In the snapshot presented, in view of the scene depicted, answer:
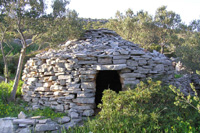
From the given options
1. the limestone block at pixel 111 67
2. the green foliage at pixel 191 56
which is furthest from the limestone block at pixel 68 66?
the green foliage at pixel 191 56

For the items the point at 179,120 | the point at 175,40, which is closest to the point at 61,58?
the point at 179,120

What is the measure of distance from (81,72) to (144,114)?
231cm

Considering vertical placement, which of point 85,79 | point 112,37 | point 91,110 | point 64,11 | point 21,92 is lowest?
point 91,110

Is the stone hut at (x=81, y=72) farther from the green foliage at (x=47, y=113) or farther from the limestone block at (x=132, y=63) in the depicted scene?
the green foliage at (x=47, y=113)

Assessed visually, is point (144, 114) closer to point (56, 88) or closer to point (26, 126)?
point (26, 126)

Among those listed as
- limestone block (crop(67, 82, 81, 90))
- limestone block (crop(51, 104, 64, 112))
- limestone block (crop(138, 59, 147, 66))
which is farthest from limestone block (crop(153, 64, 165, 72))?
limestone block (crop(51, 104, 64, 112))

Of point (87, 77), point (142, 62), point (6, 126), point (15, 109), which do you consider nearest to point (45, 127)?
point (6, 126)

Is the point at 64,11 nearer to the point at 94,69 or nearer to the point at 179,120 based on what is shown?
the point at 94,69

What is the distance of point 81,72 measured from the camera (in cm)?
544

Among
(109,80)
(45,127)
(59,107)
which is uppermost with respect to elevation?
(109,80)

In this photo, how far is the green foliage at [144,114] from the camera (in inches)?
145

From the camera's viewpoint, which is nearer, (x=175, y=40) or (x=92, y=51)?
(x=92, y=51)

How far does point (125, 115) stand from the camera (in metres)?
3.91

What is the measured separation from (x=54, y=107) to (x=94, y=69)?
171cm
